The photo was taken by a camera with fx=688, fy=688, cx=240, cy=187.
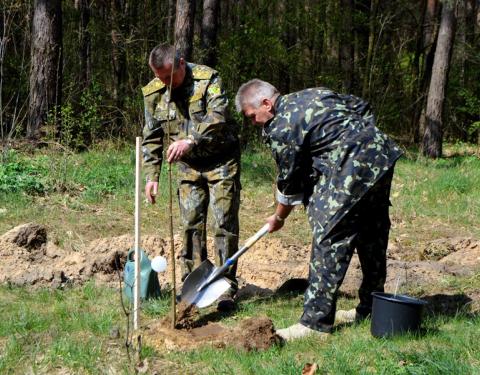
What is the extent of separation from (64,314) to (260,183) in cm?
660

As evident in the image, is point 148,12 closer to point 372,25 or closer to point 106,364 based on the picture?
point 372,25

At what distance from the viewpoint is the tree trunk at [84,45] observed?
54.9 feet

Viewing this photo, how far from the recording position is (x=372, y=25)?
19.0 metres

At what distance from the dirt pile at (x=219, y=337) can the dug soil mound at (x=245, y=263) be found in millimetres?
1454

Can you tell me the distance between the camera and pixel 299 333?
178 inches

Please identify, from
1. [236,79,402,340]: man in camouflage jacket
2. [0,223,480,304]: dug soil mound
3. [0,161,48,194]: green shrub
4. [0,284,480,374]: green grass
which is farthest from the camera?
[0,161,48,194]: green shrub

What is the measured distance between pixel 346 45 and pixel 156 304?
15.9 metres

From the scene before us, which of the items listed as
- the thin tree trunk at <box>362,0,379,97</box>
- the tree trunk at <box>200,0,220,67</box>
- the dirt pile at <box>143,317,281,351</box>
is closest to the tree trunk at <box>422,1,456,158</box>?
the thin tree trunk at <box>362,0,379,97</box>

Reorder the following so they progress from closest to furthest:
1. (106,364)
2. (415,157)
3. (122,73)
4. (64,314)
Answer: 1. (106,364)
2. (64,314)
3. (415,157)
4. (122,73)

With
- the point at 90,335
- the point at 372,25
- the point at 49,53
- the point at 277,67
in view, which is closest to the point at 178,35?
the point at 49,53

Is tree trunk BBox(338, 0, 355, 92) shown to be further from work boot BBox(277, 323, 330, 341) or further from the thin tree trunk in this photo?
work boot BBox(277, 323, 330, 341)

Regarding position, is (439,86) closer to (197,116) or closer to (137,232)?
(197,116)

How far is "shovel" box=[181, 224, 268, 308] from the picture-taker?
5035 mm

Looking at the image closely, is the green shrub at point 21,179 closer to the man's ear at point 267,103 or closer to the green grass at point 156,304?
the green grass at point 156,304
